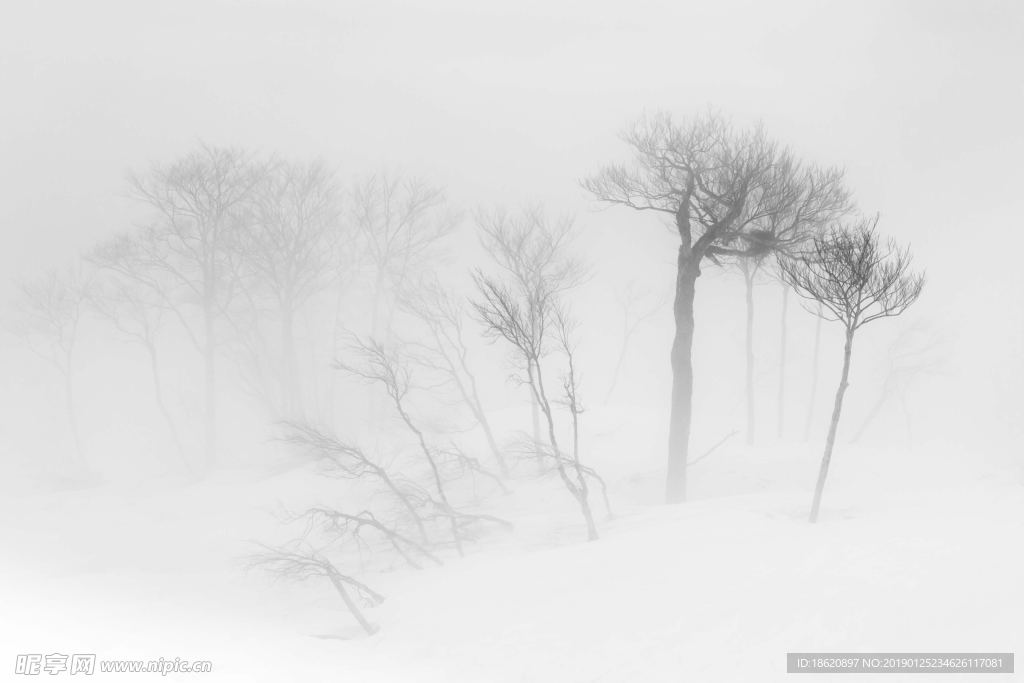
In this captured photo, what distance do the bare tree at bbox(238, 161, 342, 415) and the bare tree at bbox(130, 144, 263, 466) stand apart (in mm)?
734

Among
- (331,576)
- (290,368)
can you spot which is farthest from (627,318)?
(331,576)

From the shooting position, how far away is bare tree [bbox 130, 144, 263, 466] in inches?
1003

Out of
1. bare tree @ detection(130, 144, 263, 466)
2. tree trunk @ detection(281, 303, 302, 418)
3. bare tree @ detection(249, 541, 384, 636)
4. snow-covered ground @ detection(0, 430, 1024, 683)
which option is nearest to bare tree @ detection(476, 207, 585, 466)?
snow-covered ground @ detection(0, 430, 1024, 683)

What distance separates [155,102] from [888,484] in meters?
124

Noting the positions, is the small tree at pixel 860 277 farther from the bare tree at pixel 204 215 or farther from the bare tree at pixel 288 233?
the bare tree at pixel 204 215

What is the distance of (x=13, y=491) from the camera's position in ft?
83.0

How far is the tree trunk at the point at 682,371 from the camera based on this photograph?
13922 millimetres

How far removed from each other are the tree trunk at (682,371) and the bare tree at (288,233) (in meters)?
19.0

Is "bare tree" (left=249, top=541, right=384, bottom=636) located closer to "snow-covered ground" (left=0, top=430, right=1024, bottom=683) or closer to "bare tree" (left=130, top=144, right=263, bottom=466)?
"snow-covered ground" (left=0, top=430, right=1024, bottom=683)

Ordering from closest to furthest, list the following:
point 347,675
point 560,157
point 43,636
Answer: point 347,675
point 43,636
point 560,157

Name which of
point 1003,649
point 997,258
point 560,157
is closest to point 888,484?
point 1003,649

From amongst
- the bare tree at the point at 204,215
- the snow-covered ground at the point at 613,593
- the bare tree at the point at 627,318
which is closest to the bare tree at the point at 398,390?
the snow-covered ground at the point at 613,593

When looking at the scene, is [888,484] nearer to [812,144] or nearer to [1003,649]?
[1003,649]

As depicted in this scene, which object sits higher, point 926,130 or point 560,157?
point 926,130
